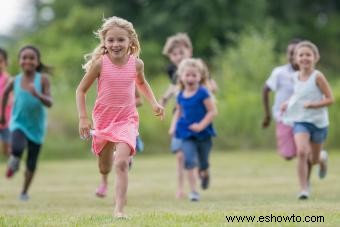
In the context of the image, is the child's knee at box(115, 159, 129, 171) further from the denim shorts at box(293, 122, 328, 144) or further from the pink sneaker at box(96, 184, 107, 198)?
the pink sneaker at box(96, 184, 107, 198)

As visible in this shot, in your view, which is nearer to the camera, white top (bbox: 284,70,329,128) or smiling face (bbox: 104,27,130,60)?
smiling face (bbox: 104,27,130,60)

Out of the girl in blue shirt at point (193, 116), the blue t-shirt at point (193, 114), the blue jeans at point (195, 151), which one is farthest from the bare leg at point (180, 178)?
the blue t-shirt at point (193, 114)

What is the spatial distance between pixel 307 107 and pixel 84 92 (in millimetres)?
3489

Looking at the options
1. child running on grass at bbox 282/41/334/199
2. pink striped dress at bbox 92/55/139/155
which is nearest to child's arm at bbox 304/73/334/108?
child running on grass at bbox 282/41/334/199

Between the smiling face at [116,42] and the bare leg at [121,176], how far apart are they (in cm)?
89

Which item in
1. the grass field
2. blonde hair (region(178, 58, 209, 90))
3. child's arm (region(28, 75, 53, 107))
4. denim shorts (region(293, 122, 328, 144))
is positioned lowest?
the grass field

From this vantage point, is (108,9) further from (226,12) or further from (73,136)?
(73,136)

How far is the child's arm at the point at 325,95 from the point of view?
1182cm

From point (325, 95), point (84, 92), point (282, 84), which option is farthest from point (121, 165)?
point (282, 84)

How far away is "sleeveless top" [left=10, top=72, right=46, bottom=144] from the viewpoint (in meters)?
13.1

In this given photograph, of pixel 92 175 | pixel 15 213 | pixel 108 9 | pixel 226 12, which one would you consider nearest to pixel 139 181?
pixel 92 175

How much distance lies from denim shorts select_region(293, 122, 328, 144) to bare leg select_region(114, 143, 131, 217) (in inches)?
→ 134

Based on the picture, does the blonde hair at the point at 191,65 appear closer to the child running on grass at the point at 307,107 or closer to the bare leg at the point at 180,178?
the bare leg at the point at 180,178

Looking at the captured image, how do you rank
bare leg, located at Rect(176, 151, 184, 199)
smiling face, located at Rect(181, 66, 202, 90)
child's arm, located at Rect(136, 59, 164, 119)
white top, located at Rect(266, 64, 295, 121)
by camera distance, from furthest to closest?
1. white top, located at Rect(266, 64, 295, 121)
2. bare leg, located at Rect(176, 151, 184, 199)
3. smiling face, located at Rect(181, 66, 202, 90)
4. child's arm, located at Rect(136, 59, 164, 119)
